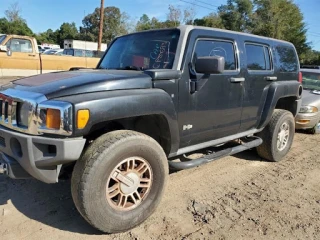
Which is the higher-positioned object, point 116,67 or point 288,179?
point 116,67

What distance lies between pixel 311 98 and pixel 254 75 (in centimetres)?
353

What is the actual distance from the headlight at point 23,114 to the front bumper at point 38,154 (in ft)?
0.32

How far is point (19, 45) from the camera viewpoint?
12.0 m

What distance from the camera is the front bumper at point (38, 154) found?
2359 mm

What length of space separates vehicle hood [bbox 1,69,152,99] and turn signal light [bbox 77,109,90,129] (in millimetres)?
228

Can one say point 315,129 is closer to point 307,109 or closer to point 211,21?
point 307,109

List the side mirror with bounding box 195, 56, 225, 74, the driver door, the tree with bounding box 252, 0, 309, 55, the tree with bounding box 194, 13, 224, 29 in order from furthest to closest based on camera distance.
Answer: the tree with bounding box 194, 13, 224, 29 → the tree with bounding box 252, 0, 309, 55 → the driver door → the side mirror with bounding box 195, 56, 225, 74

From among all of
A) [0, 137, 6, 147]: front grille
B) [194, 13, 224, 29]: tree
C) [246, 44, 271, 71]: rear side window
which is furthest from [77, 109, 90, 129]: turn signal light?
[194, 13, 224, 29]: tree

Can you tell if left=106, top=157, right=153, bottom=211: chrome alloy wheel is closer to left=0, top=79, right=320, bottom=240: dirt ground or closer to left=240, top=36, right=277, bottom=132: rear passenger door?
left=0, top=79, right=320, bottom=240: dirt ground

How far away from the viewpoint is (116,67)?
373cm

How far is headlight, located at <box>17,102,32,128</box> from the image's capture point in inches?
97.4

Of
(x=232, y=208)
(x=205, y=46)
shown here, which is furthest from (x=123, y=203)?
(x=205, y=46)

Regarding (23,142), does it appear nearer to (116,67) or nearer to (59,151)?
(59,151)

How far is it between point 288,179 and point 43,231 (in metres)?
3.22
